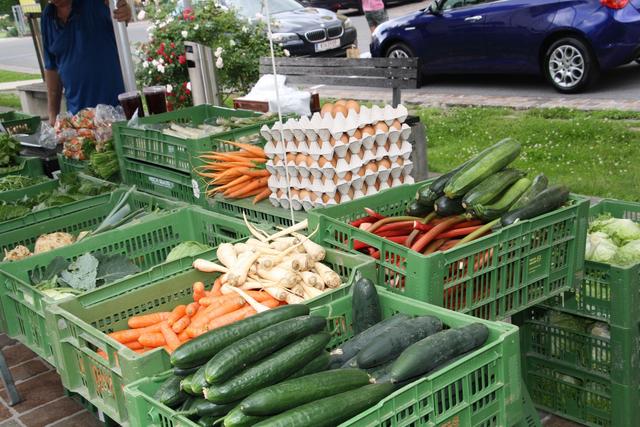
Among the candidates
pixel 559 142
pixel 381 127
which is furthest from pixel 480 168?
pixel 559 142

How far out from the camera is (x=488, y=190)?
3.59 metres

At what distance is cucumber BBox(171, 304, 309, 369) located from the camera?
2.55 meters

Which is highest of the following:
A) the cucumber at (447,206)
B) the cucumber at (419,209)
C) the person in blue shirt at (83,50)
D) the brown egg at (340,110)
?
the person in blue shirt at (83,50)

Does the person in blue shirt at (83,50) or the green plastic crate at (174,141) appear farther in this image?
the person in blue shirt at (83,50)

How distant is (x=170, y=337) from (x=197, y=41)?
7.37 meters

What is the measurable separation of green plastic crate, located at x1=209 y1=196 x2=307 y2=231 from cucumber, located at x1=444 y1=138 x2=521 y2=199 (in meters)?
1.01

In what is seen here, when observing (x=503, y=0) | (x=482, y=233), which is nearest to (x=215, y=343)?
(x=482, y=233)

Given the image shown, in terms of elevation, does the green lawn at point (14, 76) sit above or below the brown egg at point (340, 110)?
below

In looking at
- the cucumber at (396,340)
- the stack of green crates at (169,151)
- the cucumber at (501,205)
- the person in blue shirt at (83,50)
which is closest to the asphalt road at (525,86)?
the person in blue shirt at (83,50)

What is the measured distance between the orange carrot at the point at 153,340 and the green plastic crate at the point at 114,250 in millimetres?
356

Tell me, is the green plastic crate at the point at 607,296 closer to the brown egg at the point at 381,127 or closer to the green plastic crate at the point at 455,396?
the green plastic crate at the point at 455,396

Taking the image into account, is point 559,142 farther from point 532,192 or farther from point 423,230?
point 423,230

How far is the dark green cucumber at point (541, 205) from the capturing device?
343 centimetres

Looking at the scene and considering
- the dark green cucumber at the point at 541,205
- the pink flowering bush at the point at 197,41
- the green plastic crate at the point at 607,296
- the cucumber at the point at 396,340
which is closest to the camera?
the cucumber at the point at 396,340
